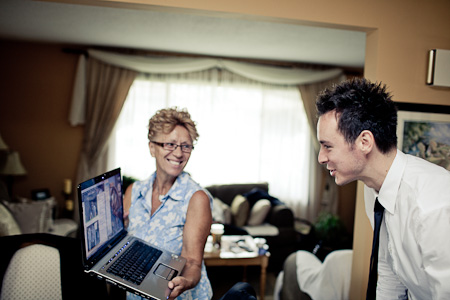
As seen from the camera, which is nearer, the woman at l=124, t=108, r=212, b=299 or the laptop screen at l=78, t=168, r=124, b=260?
the laptop screen at l=78, t=168, r=124, b=260

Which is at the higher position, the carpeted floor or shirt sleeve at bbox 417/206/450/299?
shirt sleeve at bbox 417/206/450/299

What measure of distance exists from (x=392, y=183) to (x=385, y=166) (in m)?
0.06

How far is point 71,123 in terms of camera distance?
4.93 m

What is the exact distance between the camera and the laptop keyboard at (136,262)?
3.79 feet

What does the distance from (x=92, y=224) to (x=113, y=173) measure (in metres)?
0.27

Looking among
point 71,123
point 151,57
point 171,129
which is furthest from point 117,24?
point 171,129

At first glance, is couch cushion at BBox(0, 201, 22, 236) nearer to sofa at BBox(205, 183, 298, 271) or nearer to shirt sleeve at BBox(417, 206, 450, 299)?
sofa at BBox(205, 183, 298, 271)

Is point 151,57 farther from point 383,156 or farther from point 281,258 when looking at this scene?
point 383,156

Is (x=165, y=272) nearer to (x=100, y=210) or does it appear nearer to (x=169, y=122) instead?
(x=100, y=210)

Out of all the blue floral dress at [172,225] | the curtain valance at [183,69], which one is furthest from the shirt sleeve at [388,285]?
the curtain valance at [183,69]

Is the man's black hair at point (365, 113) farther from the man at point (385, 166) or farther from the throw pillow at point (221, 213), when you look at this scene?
the throw pillow at point (221, 213)

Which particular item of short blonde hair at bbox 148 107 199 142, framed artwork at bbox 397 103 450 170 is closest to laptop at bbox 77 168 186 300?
short blonde hair at bbox 148 107 199 142

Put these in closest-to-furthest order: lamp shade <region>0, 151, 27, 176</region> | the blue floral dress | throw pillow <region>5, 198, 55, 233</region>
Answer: the blue floral dress → throw pillow <region>5, 198, 55, 233</region> → lamp shade <region>0, 151, 27, 176</region>

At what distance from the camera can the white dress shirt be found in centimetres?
108
